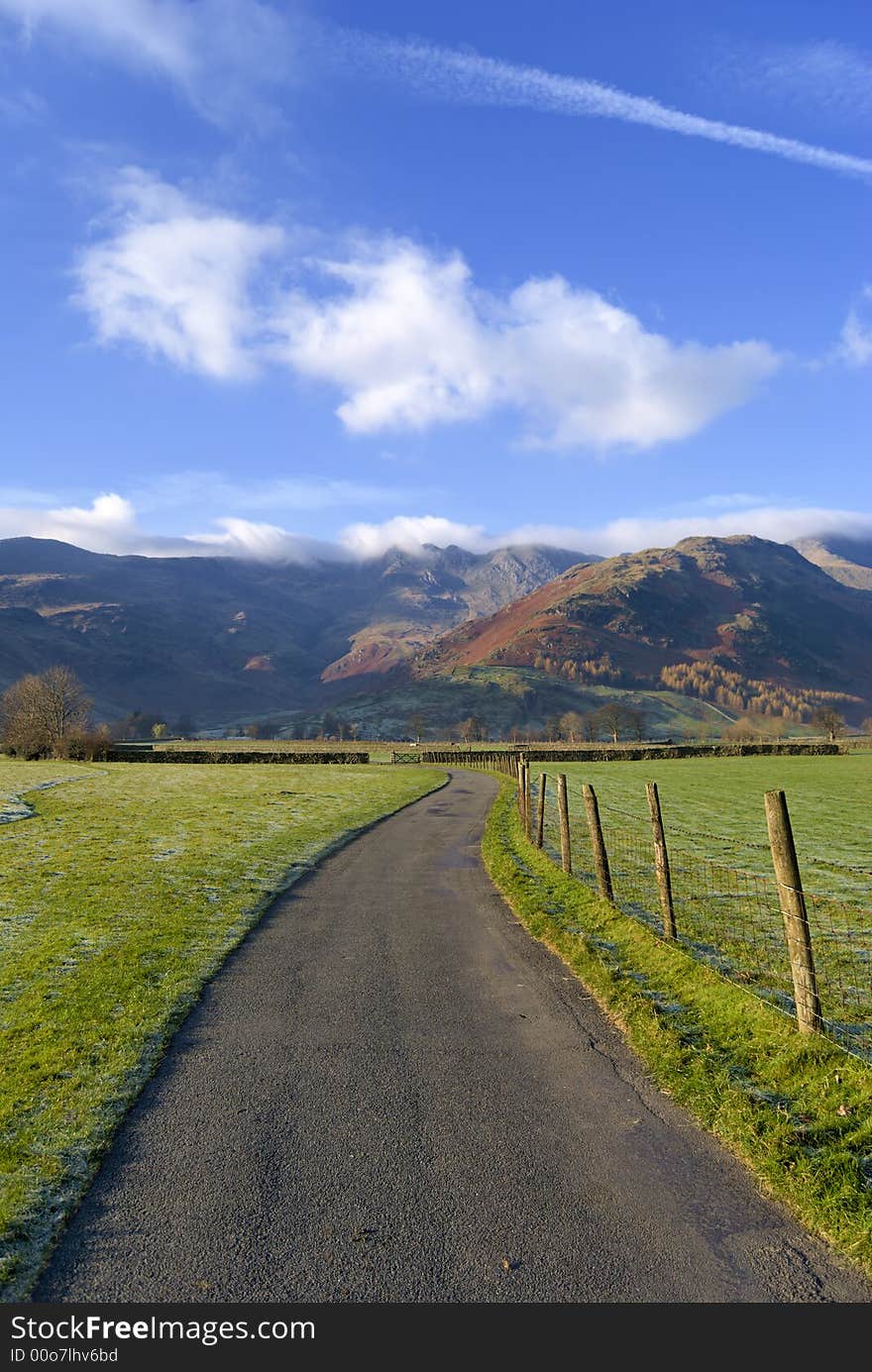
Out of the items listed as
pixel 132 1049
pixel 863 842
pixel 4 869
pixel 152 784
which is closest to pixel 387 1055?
pixel 132 1049

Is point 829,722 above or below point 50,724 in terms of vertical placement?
below

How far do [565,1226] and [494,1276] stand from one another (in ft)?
2.83

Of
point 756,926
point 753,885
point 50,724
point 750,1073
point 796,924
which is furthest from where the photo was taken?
point 50,724

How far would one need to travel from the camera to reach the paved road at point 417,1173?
5.44 m

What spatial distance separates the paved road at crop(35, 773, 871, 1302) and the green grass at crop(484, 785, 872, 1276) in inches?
12.8

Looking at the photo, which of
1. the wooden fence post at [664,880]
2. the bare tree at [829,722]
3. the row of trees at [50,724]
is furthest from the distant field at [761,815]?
the bare tree at [829,722]

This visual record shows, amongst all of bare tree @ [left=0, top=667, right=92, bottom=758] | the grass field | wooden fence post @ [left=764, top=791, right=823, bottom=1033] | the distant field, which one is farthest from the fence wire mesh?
bare tree @ [left=0, top=667, right=92, bottom=758]

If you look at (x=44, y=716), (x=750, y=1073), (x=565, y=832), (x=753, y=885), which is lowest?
(x=753, y=885)

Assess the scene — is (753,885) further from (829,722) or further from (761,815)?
(829,722)

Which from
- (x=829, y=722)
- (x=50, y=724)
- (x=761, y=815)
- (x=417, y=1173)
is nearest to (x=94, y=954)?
(x=417, y=1173)

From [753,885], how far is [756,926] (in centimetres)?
534

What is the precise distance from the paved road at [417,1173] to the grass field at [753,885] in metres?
3.70

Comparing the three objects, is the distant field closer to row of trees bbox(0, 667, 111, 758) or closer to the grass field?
the grass field

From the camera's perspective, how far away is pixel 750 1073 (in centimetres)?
891
